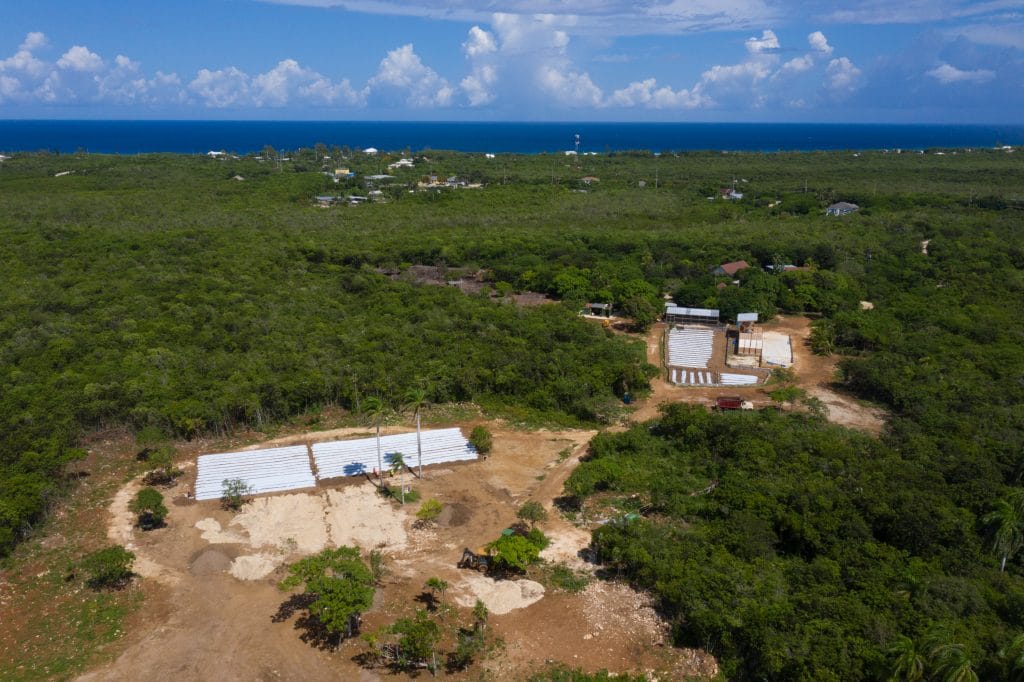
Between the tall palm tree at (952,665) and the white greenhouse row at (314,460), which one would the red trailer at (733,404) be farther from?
the tall palm tree at (952,665)

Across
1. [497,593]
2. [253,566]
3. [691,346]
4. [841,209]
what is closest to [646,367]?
[691,346]

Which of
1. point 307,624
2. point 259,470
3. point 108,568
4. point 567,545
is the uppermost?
point 259,470

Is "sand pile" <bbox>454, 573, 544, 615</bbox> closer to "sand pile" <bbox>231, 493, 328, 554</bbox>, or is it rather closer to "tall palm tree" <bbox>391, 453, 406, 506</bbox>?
"sand pile" <bbox>231, 493, 328, 554</bbox>

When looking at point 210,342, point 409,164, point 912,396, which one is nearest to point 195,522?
point 210,342

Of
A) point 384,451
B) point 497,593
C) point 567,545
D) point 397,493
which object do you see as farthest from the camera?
point 384,451

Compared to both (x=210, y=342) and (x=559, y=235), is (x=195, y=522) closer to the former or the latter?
(x=210, y=342)

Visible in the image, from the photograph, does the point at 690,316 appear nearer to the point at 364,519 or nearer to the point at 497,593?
the point at 364,519

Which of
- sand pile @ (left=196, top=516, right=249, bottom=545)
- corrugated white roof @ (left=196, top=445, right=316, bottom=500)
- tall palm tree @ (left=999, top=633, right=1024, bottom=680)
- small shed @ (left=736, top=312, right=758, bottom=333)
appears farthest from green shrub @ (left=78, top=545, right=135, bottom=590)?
small shed @ (left=736, top=312, right=758, bottom=333)
